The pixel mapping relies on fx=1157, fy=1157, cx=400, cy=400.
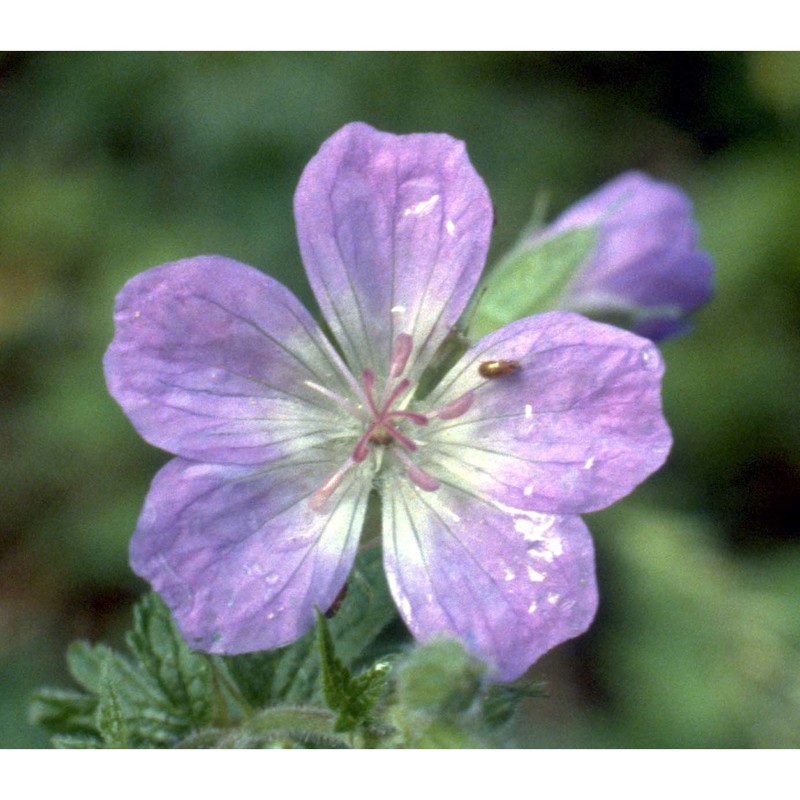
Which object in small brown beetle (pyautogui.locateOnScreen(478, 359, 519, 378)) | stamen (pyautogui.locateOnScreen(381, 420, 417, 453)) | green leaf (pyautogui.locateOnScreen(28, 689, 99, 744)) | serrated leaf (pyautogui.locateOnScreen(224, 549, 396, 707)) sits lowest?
green leaf (pyautogui.locateOnScreen(28, 689, 99, 744))

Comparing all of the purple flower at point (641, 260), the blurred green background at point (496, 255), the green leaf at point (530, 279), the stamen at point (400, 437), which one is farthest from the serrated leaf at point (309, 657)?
the blurred green background at point (496, 255)

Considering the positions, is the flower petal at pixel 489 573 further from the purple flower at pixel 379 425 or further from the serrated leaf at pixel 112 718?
the serrated leaf at pixel 112 718

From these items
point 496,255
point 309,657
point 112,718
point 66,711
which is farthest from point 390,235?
point 496,255

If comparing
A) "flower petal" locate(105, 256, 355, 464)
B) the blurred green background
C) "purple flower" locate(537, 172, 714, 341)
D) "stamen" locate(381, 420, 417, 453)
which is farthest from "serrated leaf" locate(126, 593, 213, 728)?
the blurred green background

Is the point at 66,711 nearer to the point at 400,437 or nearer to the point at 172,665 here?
the point at 172,665

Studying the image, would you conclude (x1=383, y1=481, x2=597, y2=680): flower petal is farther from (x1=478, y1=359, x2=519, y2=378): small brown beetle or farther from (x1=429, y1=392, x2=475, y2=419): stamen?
(x1=478, y1=359, x2=519, y2=378): small brown beetle
